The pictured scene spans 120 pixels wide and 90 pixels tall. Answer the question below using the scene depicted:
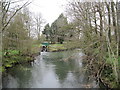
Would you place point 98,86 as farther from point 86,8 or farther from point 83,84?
point 86,8

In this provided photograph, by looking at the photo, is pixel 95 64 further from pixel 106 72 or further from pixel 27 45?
pixel 27 45

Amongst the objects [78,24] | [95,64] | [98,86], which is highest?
[78,24]

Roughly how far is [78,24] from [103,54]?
3.43m

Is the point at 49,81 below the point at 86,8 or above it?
below

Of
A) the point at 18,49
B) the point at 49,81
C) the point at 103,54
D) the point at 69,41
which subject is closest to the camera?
the point at 103,54

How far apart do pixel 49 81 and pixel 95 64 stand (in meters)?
3.05

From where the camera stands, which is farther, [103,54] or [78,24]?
[78,24]

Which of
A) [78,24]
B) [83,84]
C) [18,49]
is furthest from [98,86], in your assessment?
[18,49]

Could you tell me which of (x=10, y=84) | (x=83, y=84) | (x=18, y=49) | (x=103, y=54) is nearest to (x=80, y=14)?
(x=103, y=54)

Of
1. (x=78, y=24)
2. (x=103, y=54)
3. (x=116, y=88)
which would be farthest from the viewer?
(x=78, y=24)

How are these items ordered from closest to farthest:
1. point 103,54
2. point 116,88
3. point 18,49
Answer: point 116,88
point 103,54
point 18,49

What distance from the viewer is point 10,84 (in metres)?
8.13

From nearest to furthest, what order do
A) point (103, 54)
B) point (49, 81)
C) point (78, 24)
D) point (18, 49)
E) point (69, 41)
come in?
point (103, 54) < point (49, 81) < point (78, 24) < point (69, 41) < point (18, 49)

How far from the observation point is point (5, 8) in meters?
8.64
